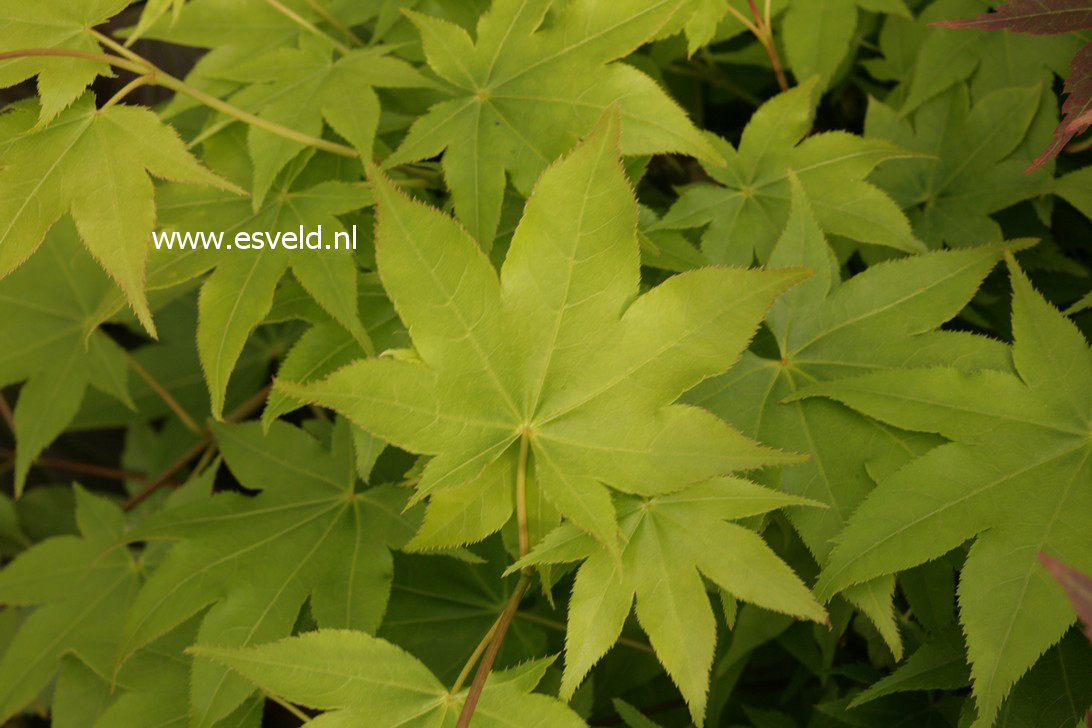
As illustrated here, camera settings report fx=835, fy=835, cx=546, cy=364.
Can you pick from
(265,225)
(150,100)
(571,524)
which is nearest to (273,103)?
(265,225)

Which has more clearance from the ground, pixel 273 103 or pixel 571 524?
pixel 273 103

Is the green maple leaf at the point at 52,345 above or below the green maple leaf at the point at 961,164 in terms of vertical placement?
below

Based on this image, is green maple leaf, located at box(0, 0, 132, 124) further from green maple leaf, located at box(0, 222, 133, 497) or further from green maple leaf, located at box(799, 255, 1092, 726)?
green maple leaf, located at box(799, 255, 1092, 726)

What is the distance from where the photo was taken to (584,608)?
0.71m

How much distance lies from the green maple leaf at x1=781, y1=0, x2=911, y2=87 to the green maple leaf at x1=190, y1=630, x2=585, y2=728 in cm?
84

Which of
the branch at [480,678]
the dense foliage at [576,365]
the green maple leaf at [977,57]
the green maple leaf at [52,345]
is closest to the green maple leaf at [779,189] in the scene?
the dense foliage at [576,365]

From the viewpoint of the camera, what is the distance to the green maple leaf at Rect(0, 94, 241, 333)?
2.50ft

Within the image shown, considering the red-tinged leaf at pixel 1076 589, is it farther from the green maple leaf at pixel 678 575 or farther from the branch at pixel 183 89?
the branch at pixel 183 89

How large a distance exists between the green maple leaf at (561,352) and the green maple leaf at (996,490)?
146 millimetres

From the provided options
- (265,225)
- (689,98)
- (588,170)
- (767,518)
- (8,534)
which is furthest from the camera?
(8,534)

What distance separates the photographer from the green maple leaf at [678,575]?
690 millimetres

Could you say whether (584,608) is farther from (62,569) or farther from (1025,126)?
(62,569)

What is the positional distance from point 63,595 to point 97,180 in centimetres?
78

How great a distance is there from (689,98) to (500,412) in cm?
94
